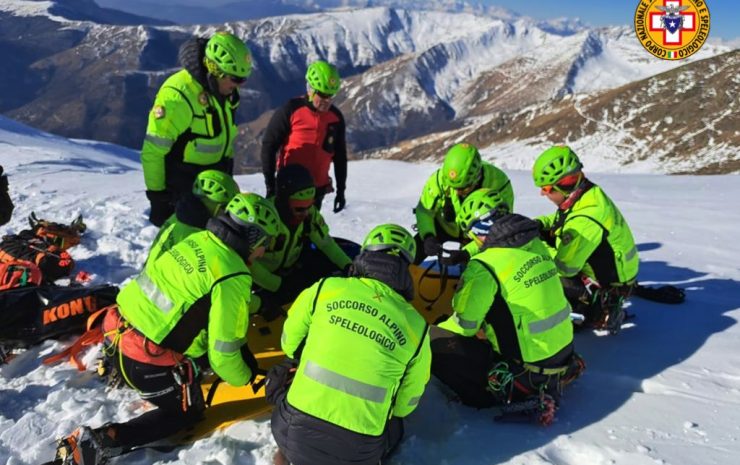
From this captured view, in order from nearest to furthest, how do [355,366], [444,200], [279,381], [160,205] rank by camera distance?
[355,366], [279,381], [160,205], [444,200]

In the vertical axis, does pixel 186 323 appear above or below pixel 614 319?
above

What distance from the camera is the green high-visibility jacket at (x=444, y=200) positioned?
6.52 meters

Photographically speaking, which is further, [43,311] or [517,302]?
[43,311]

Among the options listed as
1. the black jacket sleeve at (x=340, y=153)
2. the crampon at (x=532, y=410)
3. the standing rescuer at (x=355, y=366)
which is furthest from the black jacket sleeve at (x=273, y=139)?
the crampon at (x=532, y=410)

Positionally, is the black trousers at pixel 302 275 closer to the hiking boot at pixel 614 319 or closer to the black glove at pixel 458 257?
the black glove at pixel 458 257

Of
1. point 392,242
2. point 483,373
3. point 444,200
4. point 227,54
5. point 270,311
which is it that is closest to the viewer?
point 392,242

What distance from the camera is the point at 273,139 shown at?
6465 millimetres

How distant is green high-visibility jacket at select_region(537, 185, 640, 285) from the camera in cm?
511

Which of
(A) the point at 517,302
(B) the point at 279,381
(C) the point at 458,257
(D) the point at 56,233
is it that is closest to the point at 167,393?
(B) the point at 279,381

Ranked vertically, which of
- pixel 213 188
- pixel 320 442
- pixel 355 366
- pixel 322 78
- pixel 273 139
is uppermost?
pixel 322 78

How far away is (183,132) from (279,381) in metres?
2.91

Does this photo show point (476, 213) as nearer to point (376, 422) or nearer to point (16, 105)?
point (376, 422)

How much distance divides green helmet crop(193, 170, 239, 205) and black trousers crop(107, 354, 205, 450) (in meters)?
1.69

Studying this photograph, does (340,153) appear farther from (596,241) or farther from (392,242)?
(392,242)
